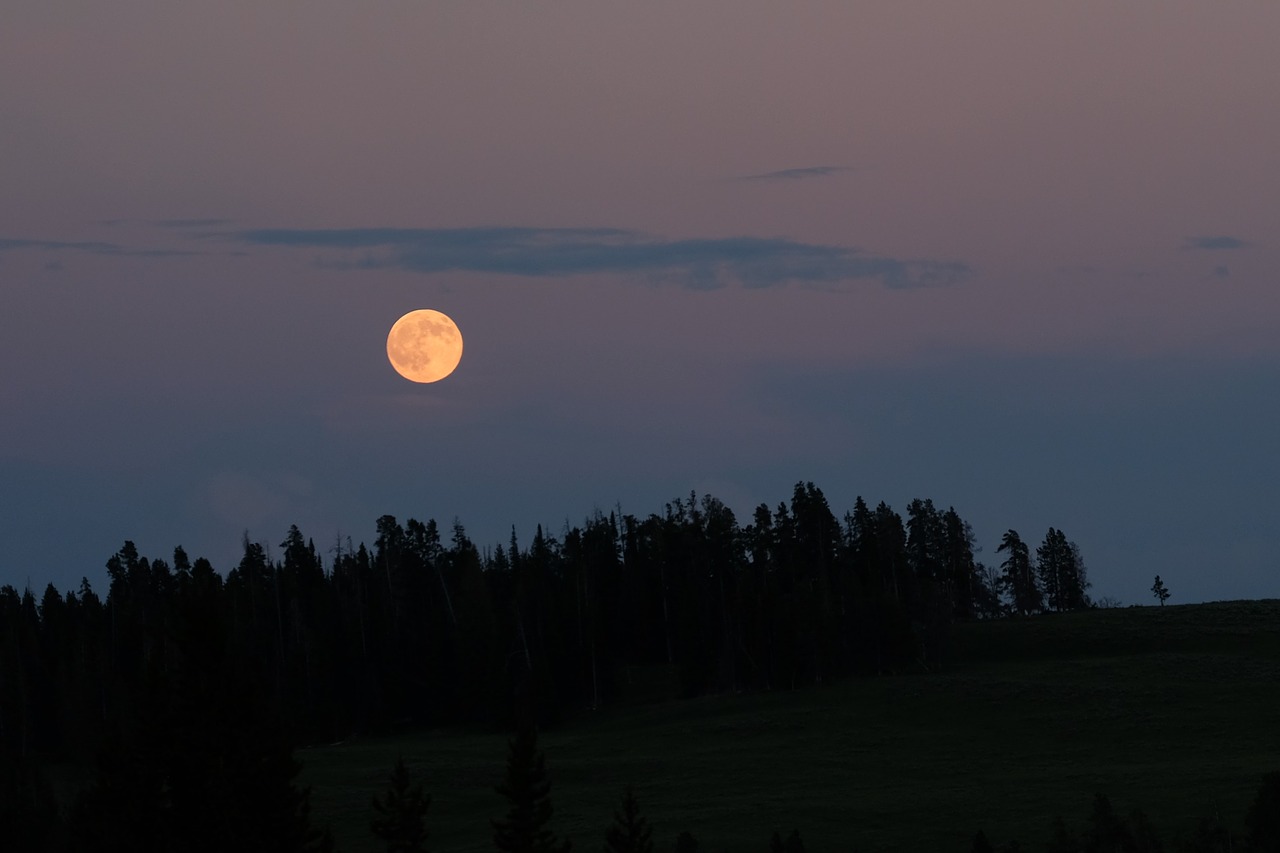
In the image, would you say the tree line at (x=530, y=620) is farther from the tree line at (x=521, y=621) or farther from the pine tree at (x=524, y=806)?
the pine tree at (x=524, y=806)

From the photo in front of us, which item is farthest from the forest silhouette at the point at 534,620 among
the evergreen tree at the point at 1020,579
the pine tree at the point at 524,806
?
the pine tree at the point at 524,806

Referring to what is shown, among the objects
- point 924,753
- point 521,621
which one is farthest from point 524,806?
point 521,621

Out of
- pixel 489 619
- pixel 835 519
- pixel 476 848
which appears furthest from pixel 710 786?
pixel 835 519

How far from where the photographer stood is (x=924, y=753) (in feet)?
293

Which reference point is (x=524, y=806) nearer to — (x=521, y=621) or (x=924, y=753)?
(x=924, y=753)

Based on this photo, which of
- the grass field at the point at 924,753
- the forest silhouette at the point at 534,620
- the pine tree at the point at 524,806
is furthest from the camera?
the forest silhouette at the point at 534,620

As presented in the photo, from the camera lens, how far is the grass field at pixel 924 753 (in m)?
66.6

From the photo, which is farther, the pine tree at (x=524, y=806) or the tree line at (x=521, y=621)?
the tree line at (x=521, y=621)

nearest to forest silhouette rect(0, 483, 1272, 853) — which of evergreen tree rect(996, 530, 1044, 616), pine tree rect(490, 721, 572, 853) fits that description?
evergreen tree rect(996, 530, 1044, 616)

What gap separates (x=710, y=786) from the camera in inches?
3189

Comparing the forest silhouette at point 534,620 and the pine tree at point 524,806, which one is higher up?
the forest silhouette at point 534,620

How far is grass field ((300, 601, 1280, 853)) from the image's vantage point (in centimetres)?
6656

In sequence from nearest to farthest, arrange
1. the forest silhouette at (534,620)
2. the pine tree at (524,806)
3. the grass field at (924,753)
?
the pine tree at (524,806) → the grass field at (924,753) → the forest silhouette at (534,620)

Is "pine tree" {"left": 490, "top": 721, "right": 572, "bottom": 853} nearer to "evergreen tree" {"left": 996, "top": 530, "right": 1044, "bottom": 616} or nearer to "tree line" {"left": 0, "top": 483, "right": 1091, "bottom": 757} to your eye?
"tree line" {"left": 0, "top": 483, "right": 1091, "bottom": 757}
